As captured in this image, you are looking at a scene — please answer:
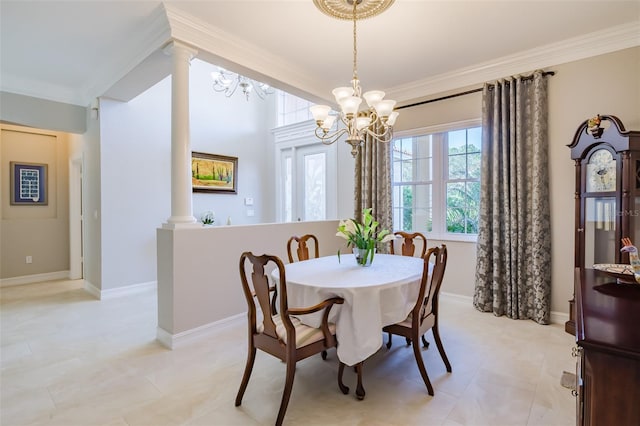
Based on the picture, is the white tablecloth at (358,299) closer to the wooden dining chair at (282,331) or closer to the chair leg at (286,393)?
the wooden dining chair at (282,331)

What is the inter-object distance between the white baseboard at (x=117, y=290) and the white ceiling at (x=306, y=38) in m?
2.57

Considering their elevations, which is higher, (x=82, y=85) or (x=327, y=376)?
(x=82, y=85)

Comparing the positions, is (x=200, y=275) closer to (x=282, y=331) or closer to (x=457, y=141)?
(x=282, y=331)

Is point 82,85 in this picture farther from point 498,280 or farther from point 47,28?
point 498,280

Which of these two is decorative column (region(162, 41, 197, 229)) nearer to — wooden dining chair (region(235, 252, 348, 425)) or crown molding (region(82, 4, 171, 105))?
crown molding (region(82, 4, 171, 105))

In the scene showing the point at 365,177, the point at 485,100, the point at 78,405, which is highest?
the point at 485,100

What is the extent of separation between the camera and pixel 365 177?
4.41 m

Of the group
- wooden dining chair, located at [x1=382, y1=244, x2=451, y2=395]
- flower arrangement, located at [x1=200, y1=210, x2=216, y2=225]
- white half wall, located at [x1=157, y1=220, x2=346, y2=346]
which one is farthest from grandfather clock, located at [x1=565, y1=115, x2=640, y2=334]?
flower arrangement, located at [x1=200, y1=210, x2=216, y2=225]

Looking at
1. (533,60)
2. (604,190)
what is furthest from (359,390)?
(533,60)

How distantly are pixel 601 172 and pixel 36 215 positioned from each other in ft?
24.1

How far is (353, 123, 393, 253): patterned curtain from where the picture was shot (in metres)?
4.25

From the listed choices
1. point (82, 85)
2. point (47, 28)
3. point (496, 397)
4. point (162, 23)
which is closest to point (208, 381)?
point (496, 397)

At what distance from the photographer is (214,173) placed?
5.46 m

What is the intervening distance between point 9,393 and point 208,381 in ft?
4.07
